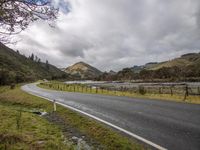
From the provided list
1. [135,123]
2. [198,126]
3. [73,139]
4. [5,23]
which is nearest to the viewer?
[5,23]

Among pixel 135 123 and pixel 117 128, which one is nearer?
pixel 117 128

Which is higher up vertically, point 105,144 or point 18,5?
point 18,5

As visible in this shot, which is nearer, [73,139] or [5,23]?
[5,23]

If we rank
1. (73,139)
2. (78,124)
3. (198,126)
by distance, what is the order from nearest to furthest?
(73,139), (198,126), (78,124)

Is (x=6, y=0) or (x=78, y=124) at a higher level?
(x=6, y=0)

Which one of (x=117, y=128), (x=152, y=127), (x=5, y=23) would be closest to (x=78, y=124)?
(x=117, y=128)

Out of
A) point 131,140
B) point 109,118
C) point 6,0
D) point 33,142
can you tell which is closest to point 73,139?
point 33,142

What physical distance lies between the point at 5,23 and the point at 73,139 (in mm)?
4004

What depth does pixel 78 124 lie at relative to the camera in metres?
10.9

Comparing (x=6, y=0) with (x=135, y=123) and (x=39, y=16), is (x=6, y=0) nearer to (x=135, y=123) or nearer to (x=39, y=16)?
(x=39, y=16)

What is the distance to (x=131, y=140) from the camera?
7402mm

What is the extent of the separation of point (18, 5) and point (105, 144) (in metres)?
4.64

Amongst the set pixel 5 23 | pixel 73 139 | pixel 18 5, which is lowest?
pixel 73 139

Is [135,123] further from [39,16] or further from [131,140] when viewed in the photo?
[39,16]
